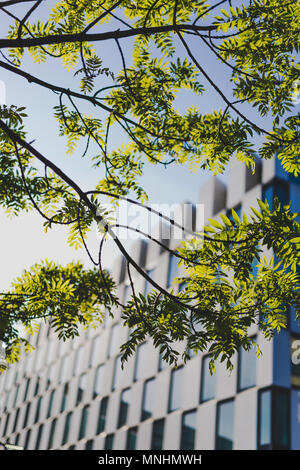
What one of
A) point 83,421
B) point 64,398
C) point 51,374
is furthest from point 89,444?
point 51,374

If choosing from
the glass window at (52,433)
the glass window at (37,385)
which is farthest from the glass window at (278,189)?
the glass window at (37,385)

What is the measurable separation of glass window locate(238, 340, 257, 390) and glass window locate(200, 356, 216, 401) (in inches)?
56.7

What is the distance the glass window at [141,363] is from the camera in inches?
859

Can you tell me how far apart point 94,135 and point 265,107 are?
6.05 ft

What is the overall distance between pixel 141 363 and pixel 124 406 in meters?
2.45

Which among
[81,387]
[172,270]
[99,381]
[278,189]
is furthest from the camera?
[81,387]

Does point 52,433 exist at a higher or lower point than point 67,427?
lower

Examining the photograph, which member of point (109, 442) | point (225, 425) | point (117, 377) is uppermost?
point (117, 377)

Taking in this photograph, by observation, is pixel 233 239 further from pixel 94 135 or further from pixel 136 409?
pixel 136 409

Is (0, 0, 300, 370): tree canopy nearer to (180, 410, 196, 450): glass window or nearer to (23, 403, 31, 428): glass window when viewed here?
(180, 410, 196, 450): glass window

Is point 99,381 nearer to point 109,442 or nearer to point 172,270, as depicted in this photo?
point 109,442

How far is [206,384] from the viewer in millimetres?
17109

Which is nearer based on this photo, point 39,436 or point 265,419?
point 265,419

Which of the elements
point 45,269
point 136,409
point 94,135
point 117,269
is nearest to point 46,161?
point 94,135
